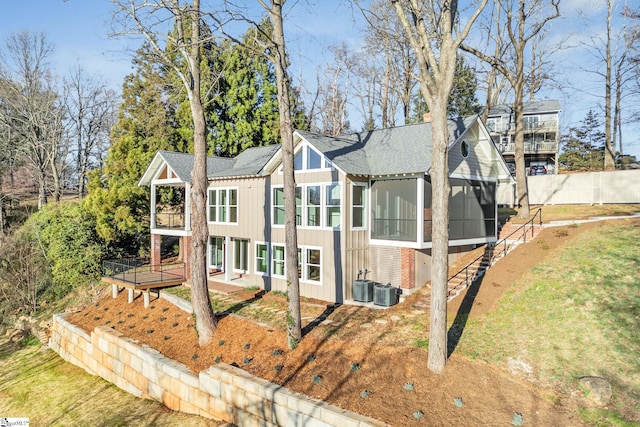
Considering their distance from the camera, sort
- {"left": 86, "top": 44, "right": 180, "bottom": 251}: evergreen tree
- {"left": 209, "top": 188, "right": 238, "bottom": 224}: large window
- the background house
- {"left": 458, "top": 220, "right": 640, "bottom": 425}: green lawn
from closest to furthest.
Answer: {"left": 458, "top": 220, "right": 640, "bottom": 425}: green lawn → {"left": 209, "top": 188, "right": 238, "bottom": 224}: large window → {"left": 86, "top": 44, "right": 180, "bottom": 251}: evergreen tree → the background house

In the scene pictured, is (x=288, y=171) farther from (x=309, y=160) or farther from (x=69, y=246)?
(x=69, y=246)

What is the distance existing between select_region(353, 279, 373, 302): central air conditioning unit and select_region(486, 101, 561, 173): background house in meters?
32.2

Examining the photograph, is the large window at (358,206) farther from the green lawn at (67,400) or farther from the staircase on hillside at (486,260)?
the green lawn at (67,400)

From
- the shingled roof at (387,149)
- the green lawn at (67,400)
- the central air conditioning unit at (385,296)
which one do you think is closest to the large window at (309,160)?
the shingled roof at (387,149)

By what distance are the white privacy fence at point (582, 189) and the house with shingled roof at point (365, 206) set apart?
44.0 ft

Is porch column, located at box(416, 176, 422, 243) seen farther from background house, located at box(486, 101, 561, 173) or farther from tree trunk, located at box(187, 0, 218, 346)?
background house, located at box(486, 101, 561, 173)

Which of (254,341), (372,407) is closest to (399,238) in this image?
(254,341)

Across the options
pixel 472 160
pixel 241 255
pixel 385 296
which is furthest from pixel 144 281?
pixel 472 160

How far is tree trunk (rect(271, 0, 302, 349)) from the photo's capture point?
432 inches

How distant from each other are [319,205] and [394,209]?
3.03m

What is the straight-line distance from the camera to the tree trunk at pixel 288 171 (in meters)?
11.0

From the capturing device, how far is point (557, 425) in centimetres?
721

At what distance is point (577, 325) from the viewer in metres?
10.2

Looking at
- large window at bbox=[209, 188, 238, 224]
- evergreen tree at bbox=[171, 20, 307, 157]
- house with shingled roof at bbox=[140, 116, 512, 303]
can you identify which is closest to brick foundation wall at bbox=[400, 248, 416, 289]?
house with shingled roof at bbox=[140, 116, 512, 303]
